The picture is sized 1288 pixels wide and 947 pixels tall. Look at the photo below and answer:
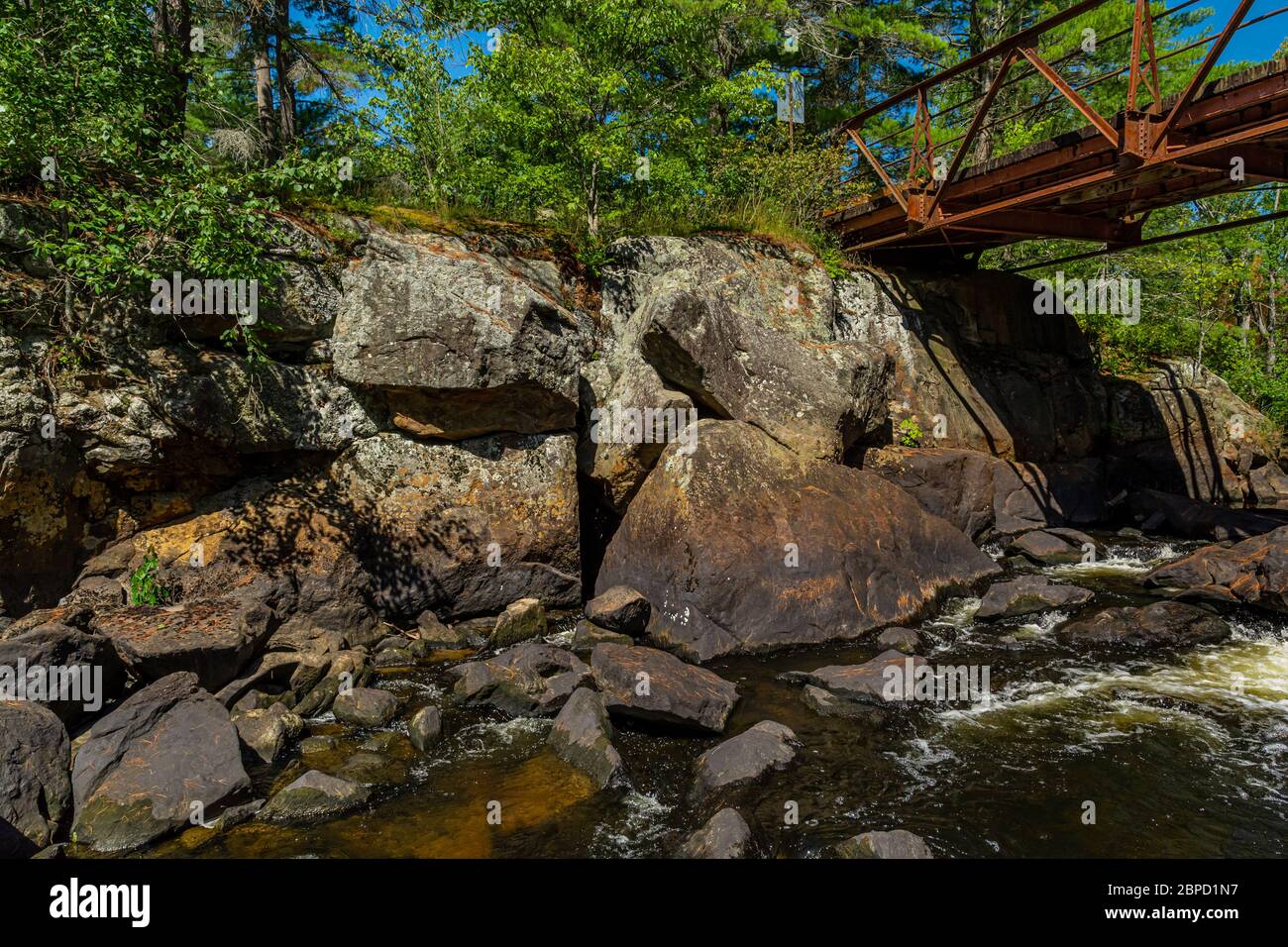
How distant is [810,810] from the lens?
5844 mm

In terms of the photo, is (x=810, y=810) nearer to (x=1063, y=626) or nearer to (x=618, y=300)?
(x=1063, y=626)

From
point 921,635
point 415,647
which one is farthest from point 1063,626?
point 415,647

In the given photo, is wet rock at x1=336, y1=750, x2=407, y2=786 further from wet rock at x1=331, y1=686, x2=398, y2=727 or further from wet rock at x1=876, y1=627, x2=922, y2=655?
wet rock at x1=876, y1=627, x2=922, y2=655

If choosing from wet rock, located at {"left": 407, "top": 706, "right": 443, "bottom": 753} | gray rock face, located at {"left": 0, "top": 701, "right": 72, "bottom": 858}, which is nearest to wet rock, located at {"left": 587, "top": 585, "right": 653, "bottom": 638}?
wet rock, located at {"left": 407, "top": 706, "right": 443, "bottom": 753}

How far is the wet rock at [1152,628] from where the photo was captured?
9516 millimetres

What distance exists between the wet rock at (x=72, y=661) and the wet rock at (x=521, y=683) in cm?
344

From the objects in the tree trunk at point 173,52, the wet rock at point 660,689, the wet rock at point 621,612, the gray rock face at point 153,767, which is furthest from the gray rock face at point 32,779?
the tree trunk at point 173,52

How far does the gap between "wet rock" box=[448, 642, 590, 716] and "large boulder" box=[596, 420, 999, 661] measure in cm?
183

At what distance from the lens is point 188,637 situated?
7570mm

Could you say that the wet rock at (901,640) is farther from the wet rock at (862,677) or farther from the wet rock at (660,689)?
the wet rock at (660,689)

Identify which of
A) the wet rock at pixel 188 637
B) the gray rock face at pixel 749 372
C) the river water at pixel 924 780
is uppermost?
the gray rock face at pixel 749 372

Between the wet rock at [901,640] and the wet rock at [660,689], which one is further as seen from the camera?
the wet rock at [901,640]

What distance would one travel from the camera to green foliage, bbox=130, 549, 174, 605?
8.86 metres

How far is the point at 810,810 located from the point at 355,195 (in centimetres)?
1407
